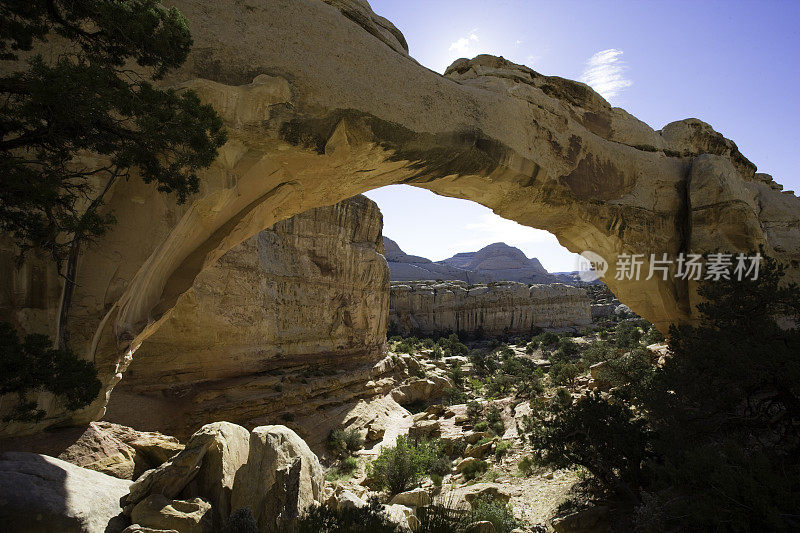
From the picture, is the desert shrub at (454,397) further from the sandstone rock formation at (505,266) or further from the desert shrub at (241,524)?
the sandstone rock formation at (505,266)

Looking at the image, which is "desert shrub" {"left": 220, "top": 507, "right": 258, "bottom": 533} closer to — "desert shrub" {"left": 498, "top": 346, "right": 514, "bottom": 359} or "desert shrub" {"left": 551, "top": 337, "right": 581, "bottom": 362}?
"desert shrub" {"left": 551, "top": 337, "right": 581, "bottom": 362}

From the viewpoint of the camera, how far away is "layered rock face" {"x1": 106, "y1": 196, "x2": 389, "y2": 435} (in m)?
13.5

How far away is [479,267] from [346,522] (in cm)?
11637

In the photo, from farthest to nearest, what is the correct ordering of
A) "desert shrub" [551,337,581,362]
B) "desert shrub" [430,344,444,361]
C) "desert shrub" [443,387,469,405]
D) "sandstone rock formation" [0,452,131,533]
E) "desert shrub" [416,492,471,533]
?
"desert shrub" [430,344,444,361]
"desert shrub" [551,337,581,362]
"desert shrub" [443,387,469,405]
"desert shrub" [416,492,471,533]
"sandstone rock formation" [0,452,131,533]

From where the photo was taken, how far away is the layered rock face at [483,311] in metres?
47.1

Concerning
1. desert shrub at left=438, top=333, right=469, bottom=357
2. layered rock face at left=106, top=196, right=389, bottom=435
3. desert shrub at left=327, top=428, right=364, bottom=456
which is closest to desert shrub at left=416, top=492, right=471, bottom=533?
desert shrub at left=327, top=428, right=364, bottom=456

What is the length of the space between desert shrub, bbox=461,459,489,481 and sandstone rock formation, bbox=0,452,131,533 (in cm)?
763

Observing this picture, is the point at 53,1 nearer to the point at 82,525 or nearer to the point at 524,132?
the point at 82,525

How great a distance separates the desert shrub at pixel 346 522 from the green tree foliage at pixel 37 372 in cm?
279

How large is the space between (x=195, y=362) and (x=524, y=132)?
14168 mm

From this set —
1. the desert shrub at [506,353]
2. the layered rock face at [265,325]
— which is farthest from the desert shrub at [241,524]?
the desert shrub at [506,353]

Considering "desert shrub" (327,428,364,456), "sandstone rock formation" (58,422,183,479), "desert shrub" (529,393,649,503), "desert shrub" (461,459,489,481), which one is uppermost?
"desert shrub" (529,393,649,503)

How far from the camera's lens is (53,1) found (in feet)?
8.98

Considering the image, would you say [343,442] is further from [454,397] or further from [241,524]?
[241,524]
